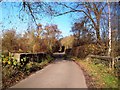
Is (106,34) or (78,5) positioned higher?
(78,5)

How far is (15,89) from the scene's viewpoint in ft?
26.3

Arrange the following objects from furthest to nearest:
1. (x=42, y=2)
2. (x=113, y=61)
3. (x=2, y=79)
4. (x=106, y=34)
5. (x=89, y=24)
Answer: (x=89, y=24) < (x=106, y=34) < (x=113, y=61) < (x=42, y=2) < (x=2, y=79)

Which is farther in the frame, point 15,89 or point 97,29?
point 97,29

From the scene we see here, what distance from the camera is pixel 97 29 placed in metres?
A: 23.7

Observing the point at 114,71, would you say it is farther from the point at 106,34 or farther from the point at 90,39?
the point at 90,39

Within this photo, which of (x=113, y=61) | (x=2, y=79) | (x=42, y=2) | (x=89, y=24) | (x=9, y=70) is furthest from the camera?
(x=89, y=24)

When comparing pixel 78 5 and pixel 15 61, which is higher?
pixel 78 5

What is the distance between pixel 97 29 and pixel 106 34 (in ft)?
8.15

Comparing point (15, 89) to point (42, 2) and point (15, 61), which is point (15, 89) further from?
point (42, 2)

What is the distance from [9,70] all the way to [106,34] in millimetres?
13310

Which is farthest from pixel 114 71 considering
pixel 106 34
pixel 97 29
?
pixel 97 29

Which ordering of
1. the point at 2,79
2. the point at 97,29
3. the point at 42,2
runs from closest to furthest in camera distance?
1. the point at 2,79
2. the point at 42,2
3. the point at 97,29

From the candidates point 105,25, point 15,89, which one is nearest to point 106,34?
point 105,25

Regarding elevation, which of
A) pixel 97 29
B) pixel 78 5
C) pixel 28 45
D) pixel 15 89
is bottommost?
pixel 15 89
